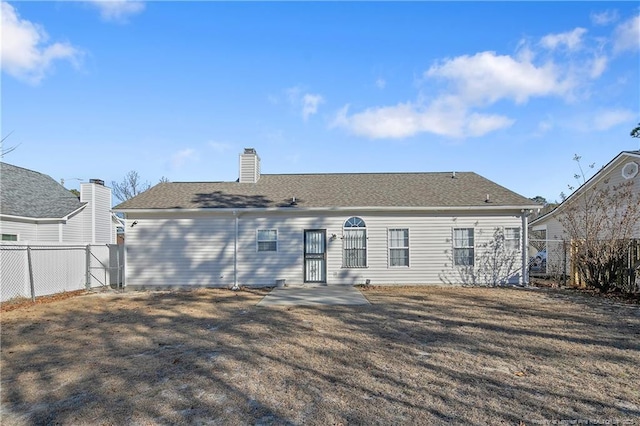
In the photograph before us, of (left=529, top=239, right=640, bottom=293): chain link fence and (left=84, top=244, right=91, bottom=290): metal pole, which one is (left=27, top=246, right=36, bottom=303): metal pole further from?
(left=529, top=239, right=640, bottom=293): chain link fence

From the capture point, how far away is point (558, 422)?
3.51 metres

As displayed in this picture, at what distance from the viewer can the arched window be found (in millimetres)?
13797

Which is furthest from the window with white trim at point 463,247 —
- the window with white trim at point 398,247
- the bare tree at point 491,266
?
the window with white trim at point 398,247

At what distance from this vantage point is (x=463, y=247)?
45.3 ft

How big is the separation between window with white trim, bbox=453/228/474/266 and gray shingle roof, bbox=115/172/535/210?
994 millimetres

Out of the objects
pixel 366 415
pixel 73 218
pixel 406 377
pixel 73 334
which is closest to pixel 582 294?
pixel 406 377

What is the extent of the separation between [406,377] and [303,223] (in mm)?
9426

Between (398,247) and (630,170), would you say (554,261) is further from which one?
(398,247)

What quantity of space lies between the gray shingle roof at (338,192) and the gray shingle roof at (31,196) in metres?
4.90

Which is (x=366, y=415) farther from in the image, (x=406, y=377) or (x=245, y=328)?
(x=245, y=328)

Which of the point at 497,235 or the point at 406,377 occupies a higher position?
the point at 497,235

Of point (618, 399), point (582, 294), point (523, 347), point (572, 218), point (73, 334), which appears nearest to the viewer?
point (618, 399)

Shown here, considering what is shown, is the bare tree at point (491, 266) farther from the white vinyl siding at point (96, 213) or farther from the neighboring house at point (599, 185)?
the white vinyl siding at point (96, 213)

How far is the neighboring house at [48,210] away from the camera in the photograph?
49.8 ft
